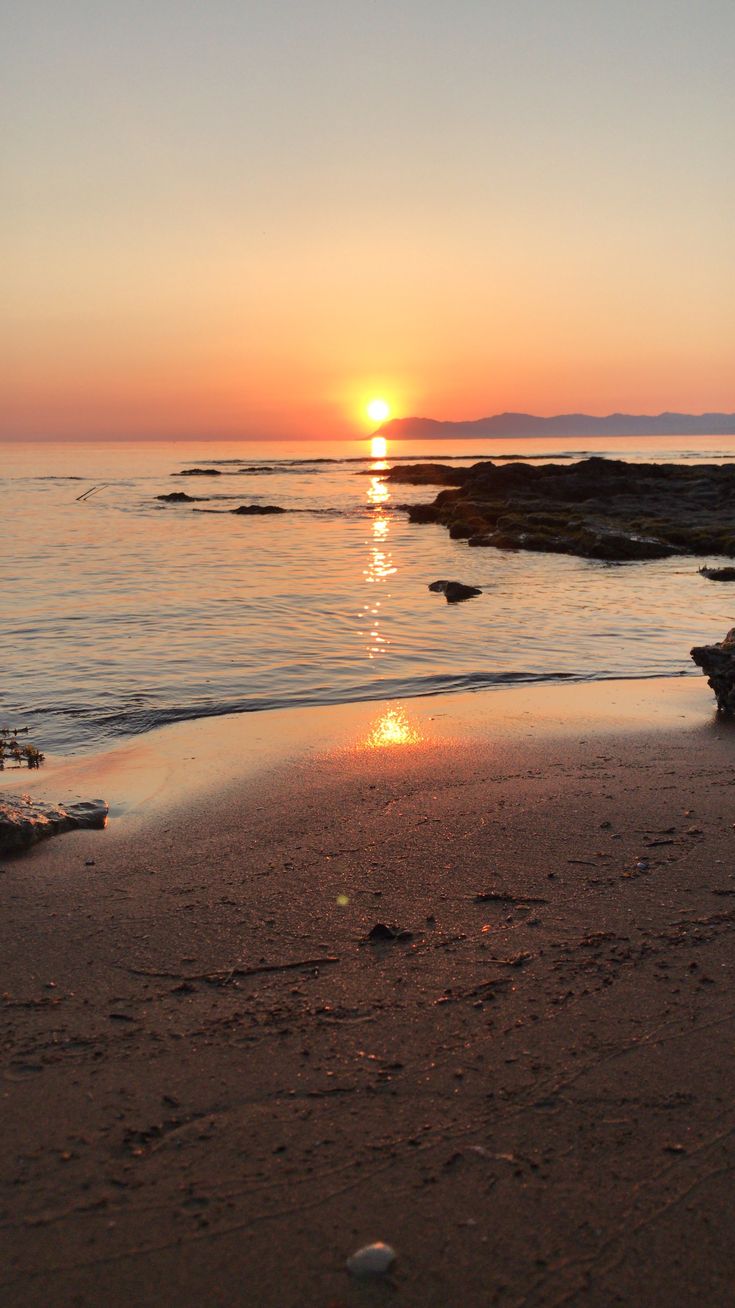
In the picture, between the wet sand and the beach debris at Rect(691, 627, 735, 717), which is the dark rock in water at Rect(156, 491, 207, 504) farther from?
the wet sand

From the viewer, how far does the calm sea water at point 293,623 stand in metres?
10.6

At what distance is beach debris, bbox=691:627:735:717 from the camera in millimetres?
8867

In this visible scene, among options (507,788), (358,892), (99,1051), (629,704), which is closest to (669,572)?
(629,704)

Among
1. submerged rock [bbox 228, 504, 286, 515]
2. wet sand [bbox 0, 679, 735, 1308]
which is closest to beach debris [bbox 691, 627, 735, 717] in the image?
wet sand [bbox 0, 679, 735, 1308]

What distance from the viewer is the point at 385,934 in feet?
14.2

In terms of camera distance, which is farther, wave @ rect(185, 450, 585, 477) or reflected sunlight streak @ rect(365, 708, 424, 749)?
wave @ rect(185, 450, 585, 477)

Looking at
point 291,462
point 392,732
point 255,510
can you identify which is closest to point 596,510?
point 255,510

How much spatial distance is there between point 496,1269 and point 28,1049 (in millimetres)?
1879

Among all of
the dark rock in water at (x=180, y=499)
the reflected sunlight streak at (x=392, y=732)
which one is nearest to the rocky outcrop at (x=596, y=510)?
the dark rock in water at (x=180, y=499)

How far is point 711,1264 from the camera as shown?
251cm

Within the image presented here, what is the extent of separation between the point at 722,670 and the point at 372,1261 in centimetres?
752

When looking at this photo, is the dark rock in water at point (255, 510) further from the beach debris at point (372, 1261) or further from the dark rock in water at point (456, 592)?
the beach debris at point (372, 1261)

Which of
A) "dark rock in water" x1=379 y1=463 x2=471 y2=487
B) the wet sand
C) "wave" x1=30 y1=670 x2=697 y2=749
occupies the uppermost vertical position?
"dark rock in water" x1=379 y1=463 x2=471 y2=487

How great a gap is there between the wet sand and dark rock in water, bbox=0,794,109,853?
13 cm
